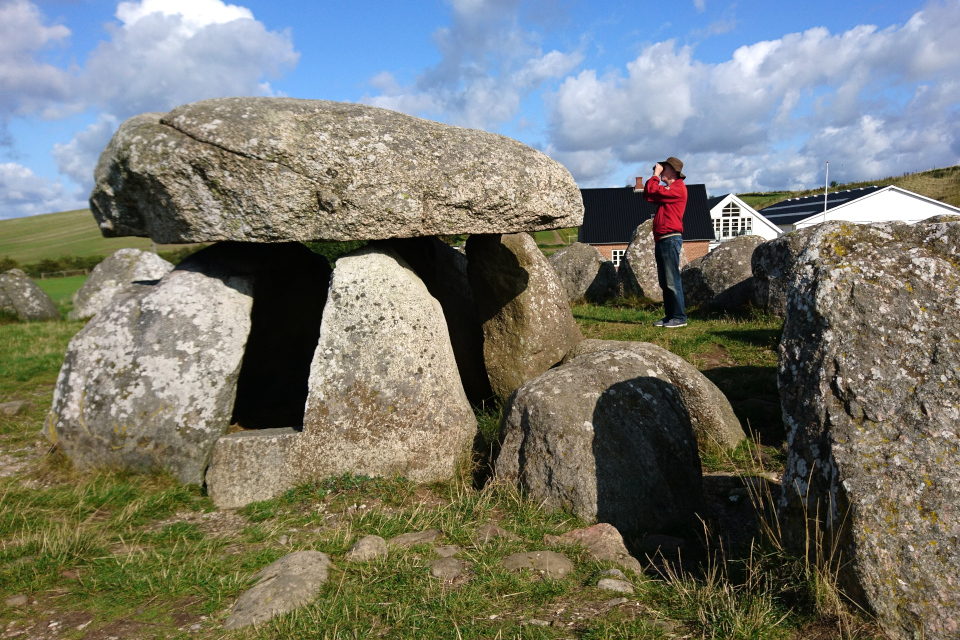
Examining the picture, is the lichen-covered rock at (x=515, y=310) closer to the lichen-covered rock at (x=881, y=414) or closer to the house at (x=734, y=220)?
the lichen-covered rock at (x=881, y=414)

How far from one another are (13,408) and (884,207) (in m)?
42.7

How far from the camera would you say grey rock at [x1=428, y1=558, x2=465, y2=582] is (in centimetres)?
378

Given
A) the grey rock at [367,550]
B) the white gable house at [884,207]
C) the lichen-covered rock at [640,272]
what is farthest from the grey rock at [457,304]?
the white gable house at [884,207]

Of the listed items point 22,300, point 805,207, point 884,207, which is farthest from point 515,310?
point 805,207

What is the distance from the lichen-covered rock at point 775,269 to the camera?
32.9 ft

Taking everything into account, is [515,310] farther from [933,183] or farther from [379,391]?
[933,183]

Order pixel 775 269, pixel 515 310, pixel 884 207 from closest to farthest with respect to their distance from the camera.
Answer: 1. pixel 515 310
2. pixel 775 269
3. pixel 884 207

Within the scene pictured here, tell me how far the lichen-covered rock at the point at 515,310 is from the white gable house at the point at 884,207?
33.8 meters

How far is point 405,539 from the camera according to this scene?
4273 mm

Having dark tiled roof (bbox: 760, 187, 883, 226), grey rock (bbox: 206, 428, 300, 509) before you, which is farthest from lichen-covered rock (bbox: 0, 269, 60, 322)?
dark tiled roof (bbox: 760, 187, 883, 226)

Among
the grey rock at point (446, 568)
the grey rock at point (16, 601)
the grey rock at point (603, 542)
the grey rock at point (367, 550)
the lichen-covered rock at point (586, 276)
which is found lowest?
the grey rock at point (603, 542)

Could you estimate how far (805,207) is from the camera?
4228cm

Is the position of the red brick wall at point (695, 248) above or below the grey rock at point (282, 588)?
above

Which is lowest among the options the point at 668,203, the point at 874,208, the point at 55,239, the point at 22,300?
the point at 22,300
